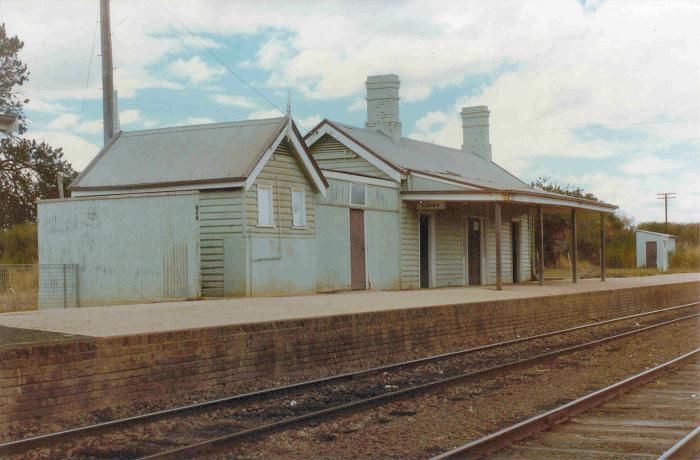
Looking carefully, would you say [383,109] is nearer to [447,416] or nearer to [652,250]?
[447,416]

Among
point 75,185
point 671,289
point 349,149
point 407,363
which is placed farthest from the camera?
point 671,289

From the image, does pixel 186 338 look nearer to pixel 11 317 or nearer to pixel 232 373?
pixel 232 373

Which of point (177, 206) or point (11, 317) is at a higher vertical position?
point (177, 206)

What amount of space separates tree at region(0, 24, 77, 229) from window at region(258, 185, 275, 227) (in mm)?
15683

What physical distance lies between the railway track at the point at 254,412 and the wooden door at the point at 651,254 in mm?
37756

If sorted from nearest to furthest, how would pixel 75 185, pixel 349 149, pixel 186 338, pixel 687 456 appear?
1. pixel 687 456
2. pixel 186 338
3. pixel 75 185
4. pixel 349 149

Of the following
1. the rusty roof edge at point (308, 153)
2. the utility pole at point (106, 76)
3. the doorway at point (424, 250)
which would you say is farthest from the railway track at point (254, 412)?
the utility pole at point (106, 76)

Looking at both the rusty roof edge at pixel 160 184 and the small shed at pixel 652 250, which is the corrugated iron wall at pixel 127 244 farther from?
the small shed at pixel 652 250

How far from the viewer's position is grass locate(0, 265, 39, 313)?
17938 millimetres

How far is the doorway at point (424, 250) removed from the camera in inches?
1011

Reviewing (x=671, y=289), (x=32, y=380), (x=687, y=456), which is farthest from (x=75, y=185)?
(x=671, y=289)

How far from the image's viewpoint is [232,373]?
35.5 feet

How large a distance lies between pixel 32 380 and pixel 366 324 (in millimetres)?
5922

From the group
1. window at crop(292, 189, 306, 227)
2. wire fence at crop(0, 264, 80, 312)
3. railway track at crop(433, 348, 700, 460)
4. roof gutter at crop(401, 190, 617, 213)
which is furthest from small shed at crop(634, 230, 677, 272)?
railway track at crop(433, 348, 700, 460)
